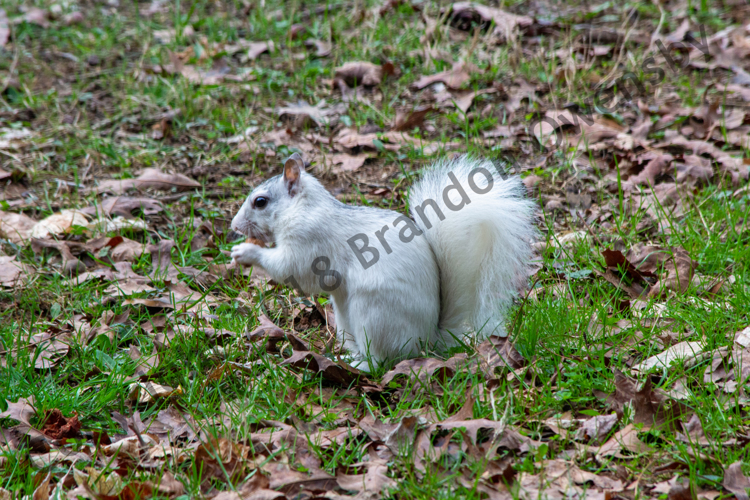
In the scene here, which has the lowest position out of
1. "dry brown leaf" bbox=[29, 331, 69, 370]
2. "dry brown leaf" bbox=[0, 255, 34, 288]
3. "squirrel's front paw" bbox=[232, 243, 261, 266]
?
"dry brown leaf" bbox=[29, 331, 69, 370]

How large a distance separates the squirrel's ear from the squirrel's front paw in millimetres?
240

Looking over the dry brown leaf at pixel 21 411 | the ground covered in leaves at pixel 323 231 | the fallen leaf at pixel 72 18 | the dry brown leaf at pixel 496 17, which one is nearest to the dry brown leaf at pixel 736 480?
the ground covered in leaves at pixel 323 231

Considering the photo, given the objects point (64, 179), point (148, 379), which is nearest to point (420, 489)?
point (148, 379)

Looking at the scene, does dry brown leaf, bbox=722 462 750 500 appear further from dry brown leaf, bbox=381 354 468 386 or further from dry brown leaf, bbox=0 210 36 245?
dry brown leaf, bbox=0 210 36 245

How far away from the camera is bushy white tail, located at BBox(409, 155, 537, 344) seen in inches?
85.2

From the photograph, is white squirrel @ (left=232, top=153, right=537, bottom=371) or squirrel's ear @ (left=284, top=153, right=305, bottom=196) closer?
white squirrel @ (left=232, top=153, right=537, bottom=371)

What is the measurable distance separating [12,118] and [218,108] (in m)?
1.34

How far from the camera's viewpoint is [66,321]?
8.61ft

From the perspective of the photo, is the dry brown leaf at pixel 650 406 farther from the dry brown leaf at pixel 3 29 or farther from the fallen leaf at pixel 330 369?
the dry brown leaf at pixel 3 29

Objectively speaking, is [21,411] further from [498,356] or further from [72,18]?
[72,18]

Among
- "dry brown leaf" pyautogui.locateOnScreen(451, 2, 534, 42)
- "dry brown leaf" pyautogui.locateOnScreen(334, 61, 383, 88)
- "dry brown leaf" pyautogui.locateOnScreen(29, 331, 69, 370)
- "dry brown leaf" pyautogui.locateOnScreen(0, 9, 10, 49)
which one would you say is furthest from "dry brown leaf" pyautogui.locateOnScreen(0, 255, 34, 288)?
"dry brown leaf" pyautogui.locateOnScreen(451, 2, 534, 42)

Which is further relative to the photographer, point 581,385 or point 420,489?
point 581,385

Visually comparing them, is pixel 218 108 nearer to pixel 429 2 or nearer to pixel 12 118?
pixel 12 118

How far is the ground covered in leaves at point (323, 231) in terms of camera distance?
1.79 meters
